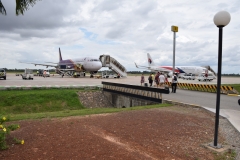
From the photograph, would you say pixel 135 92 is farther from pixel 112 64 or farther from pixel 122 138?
pixel 112 64

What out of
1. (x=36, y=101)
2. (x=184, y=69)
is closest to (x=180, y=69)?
(x=184, y=69)

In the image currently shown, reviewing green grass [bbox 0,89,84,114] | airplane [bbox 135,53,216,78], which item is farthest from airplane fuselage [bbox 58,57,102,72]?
green grass [bbox 0,89,84,114]

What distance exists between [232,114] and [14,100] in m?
14.5

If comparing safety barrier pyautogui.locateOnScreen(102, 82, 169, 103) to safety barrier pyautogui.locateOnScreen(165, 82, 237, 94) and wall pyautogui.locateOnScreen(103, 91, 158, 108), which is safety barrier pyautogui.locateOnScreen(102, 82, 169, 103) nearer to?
wall pyautogui.locateOnScreen(103, 91, 158, 108)

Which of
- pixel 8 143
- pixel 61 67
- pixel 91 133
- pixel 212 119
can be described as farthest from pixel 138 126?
pixel 61 67

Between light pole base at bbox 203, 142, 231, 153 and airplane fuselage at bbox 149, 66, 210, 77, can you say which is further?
airplane fuselage at bbox 149, 66, 210, 77

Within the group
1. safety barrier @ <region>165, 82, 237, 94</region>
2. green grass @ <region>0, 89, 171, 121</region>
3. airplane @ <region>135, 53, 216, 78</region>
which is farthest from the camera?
airplane @ <region>135, 53, 216, 78</region>

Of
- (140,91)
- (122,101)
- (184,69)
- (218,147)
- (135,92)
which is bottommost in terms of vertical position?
(122,101)

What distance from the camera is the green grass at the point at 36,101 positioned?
15516mm

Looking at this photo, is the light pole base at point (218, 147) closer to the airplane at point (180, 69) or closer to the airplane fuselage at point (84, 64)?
the airplane fuselage at point (84, 64)

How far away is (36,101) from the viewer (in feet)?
54.0

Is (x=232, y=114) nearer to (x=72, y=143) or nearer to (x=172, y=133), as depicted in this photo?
(x=172, y=133)

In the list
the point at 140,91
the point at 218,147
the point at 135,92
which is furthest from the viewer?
the point at 135,92

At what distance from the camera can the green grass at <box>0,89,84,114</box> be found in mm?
15516
